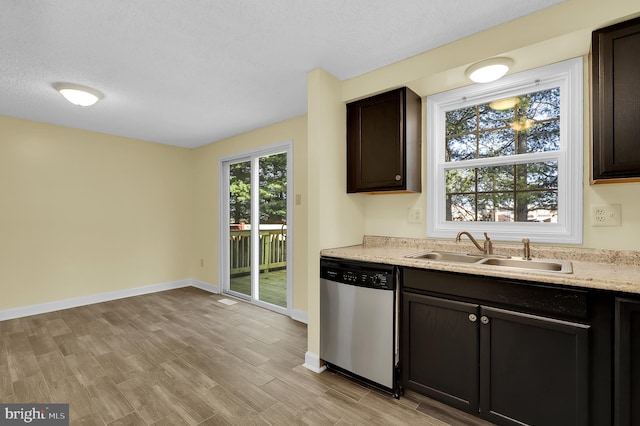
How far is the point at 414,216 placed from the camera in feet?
8.64

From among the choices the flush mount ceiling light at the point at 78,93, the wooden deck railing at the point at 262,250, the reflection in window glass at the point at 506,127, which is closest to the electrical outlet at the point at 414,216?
the reflection in window glass at the point at 506,127

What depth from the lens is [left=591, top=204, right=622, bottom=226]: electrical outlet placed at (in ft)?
5.96

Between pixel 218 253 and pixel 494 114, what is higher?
pixel 494 114

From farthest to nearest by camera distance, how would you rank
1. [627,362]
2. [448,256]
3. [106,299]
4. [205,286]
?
[205,286], [106,299], [448,256], [627,362]

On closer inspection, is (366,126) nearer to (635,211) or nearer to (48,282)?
(635,211)

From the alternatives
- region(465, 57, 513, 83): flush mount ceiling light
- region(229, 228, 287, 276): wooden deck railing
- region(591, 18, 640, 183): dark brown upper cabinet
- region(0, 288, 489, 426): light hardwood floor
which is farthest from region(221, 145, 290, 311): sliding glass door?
region(591, 18, 640, 183): dark brown upper cabinet

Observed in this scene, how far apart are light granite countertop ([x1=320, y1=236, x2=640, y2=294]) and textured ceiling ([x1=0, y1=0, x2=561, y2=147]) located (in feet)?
4.97

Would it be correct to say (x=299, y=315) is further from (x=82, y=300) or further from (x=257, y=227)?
(x=82, y=300)

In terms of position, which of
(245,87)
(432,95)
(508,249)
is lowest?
(508,249)

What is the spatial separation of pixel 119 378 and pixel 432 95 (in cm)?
342

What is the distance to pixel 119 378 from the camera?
89.6 inches

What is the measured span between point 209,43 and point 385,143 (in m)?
1.52

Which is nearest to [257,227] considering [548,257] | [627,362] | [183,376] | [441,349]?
[183,376]

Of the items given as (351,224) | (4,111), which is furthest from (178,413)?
(4,111)
